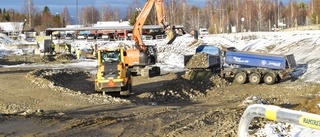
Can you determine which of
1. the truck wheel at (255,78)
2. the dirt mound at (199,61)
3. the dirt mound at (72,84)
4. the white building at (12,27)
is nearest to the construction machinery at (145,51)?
the dirt mound at (199,61)

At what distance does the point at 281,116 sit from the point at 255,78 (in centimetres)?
1874

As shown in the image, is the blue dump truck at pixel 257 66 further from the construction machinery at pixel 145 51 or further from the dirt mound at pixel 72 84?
the dirt mound at pixel 72 84

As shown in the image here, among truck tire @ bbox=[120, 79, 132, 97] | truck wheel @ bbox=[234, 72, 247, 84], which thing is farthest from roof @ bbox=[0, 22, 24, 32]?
truck tire @ bbox=[120, 79, 132, 97]

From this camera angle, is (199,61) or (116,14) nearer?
(199,61)

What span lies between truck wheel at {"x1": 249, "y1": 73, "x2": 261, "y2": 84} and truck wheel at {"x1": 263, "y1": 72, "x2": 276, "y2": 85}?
0.36 m

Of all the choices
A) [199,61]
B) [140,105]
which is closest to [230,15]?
[199,61]

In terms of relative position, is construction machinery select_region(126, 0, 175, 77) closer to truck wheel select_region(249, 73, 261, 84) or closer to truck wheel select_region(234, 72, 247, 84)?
truck wheel select_region(234, 72, 247, 84)

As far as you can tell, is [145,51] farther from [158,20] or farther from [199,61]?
[199,61]

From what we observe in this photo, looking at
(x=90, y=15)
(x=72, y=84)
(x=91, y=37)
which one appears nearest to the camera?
(x=72, y=84)

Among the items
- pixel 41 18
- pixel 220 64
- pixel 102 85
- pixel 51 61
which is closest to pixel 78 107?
pixel 102 85

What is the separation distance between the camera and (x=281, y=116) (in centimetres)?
618

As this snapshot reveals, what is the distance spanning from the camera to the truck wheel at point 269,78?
24250 mm

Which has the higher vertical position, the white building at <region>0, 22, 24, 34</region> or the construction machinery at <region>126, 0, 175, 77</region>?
the white building at <region>0, 22, 24, 34</region>

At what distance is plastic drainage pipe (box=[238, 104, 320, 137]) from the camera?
19.1 feet
